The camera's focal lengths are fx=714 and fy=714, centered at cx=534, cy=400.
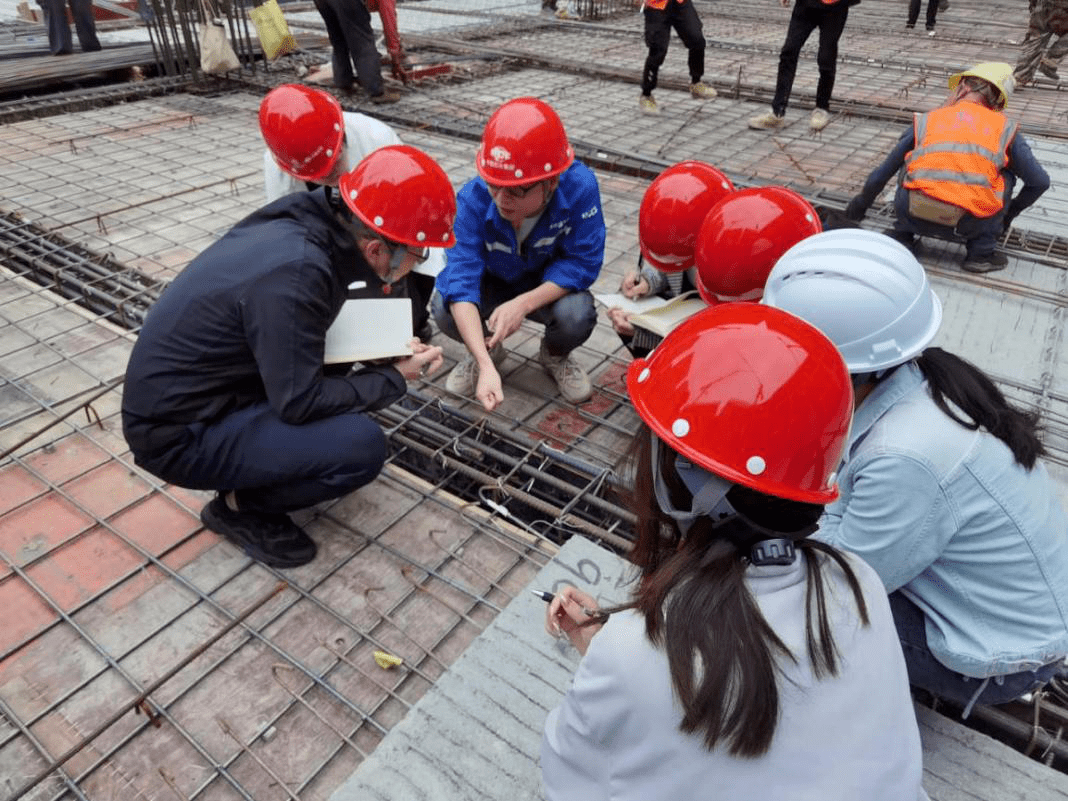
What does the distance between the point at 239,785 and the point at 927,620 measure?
5.74 ft

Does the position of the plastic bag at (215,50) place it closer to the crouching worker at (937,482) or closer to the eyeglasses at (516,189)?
the eyeglasses at (516,189)

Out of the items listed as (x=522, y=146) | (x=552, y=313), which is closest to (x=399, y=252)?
(x=522, y=146)

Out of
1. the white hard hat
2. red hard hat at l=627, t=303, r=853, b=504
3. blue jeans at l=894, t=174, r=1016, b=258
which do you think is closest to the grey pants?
blue jeans at l=894, t=174, r=1016, b=258

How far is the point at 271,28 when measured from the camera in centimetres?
761

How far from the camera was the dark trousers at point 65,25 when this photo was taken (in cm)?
848

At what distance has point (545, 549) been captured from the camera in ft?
8.32

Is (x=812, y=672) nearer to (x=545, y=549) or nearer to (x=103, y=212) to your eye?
(x=545, y=549)

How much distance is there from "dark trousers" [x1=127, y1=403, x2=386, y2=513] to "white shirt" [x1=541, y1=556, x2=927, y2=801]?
1450mm

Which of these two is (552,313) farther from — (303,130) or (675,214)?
(303,130)

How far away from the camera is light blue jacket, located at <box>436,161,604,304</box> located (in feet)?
9.79

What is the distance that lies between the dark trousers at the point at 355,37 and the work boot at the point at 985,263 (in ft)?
18.7

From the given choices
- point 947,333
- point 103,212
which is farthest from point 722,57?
point 103,212

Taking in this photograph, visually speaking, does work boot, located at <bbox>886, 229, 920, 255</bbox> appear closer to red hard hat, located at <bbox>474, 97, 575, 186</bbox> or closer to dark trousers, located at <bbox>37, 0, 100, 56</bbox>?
red hard hat, located at <bbox>474, 97, 575, 186</bbox>

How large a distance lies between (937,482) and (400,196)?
1.70 m
